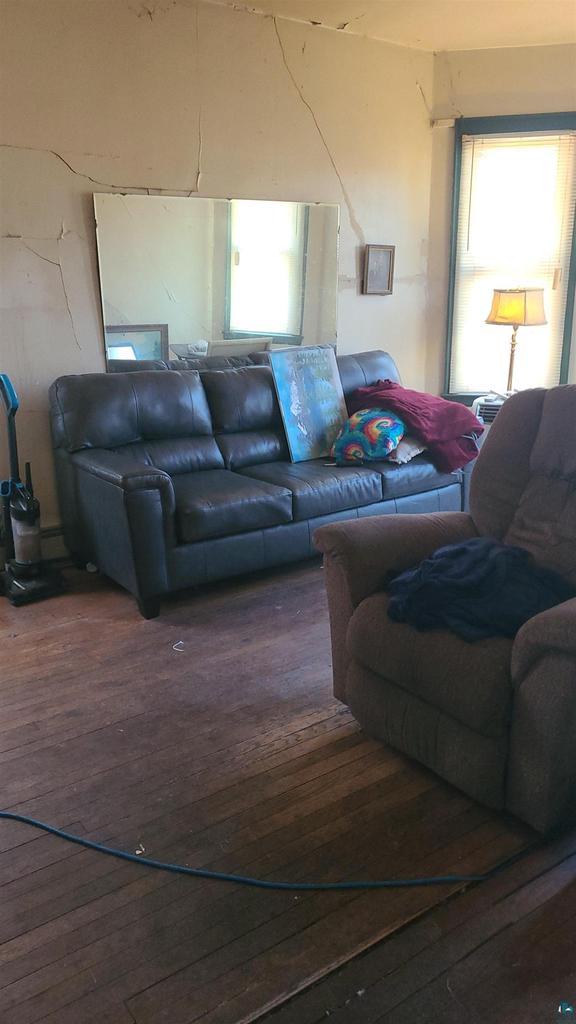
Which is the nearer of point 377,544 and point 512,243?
point 377,544

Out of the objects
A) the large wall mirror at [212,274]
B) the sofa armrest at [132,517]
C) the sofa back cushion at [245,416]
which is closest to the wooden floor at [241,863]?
the sofa armrest at [132,517]

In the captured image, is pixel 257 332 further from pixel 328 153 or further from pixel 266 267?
pixel 328 153

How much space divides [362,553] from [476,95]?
140 inches

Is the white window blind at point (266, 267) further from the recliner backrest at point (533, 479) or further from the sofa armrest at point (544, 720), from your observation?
the sofa armrest at point (544, 720)

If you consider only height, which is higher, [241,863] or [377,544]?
[377,544]

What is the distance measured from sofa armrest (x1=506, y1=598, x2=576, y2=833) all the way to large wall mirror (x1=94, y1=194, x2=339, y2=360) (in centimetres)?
263

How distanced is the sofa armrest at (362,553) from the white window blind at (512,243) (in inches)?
107

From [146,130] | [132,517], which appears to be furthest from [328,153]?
[132,517]

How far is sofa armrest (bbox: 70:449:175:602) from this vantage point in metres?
2.98

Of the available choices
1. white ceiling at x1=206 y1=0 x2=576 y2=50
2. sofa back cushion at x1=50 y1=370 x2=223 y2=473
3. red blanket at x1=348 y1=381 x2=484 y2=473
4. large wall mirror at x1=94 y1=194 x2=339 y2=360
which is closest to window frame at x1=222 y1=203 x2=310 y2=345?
large wall mirror at x1=94 y1=194 x2=339 y2=360

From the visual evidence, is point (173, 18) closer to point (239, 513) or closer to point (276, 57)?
point (276, 57)

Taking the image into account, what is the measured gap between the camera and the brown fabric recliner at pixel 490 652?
1.81 metres

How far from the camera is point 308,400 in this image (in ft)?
13.0

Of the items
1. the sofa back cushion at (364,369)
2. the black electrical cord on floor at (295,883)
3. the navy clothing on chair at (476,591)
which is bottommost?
the black electrical cord on floor at (295,883)
